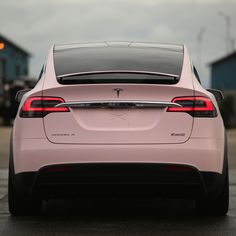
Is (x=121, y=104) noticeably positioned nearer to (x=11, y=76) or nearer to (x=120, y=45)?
(x=120, y=45)

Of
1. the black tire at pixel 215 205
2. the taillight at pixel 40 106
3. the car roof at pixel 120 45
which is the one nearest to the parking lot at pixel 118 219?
the black tire at pixel 215 205

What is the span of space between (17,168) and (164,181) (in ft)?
4.12

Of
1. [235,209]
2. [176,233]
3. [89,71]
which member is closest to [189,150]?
[176,233]

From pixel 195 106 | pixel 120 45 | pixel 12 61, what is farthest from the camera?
pixel 12 61

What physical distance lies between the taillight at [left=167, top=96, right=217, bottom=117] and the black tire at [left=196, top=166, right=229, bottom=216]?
2.56 feet

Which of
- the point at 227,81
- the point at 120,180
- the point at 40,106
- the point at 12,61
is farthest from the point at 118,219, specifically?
the point at 227,81

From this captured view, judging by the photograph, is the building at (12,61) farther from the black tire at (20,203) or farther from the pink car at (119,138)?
the pink car at (119,138)

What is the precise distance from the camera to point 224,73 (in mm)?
59156

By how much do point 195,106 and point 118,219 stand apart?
1.32m

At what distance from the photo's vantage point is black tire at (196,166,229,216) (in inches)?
277

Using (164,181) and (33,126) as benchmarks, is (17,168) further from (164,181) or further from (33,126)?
(164,181)

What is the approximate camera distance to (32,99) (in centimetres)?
659

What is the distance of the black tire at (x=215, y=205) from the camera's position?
7.04m

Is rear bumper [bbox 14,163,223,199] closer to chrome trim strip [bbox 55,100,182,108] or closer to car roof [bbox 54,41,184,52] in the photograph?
chrome trim strip [bbox 55,100,182,108]
